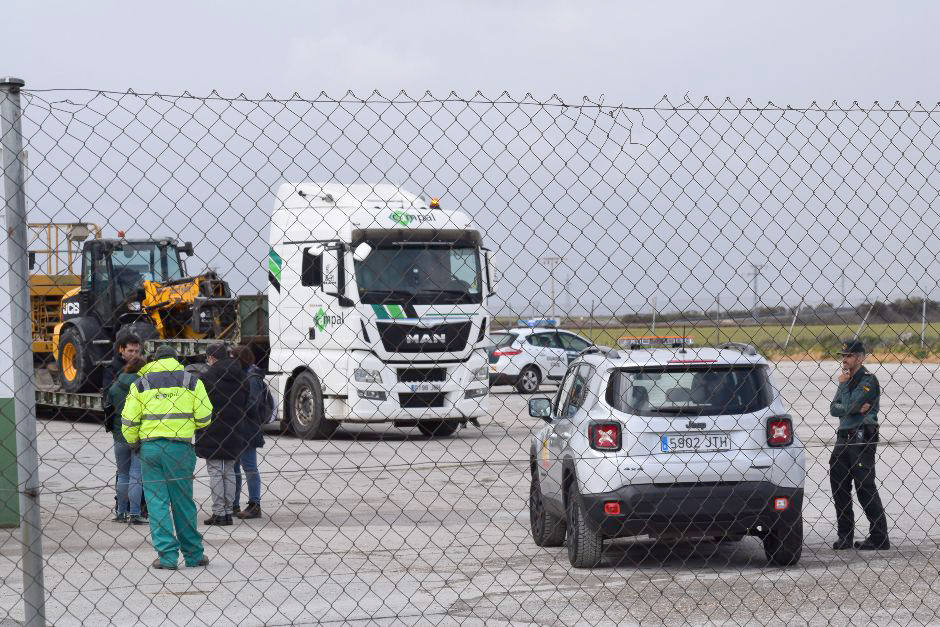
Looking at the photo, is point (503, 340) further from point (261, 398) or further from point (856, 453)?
point (856, 453)

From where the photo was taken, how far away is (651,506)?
783 cm

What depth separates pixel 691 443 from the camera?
791cm

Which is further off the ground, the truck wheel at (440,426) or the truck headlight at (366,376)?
the truck headlight at (366,376)

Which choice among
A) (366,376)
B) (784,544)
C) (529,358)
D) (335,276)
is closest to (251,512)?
(784,544)

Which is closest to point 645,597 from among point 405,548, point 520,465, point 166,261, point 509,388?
point 405,548

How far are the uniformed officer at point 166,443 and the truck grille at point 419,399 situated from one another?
9.25 metres

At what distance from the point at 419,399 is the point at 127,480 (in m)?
8.16

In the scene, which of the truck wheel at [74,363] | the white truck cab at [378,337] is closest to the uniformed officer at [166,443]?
the white truck cab at [378,337]

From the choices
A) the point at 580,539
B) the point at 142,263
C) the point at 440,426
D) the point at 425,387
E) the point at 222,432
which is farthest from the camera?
the point at 142,263

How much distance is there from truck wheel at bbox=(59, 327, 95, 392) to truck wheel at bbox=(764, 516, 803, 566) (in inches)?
585

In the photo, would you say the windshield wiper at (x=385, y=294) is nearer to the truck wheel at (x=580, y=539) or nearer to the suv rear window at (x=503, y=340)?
the truck wheel at (x=580, y=539)

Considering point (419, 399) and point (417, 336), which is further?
point (419, 399)

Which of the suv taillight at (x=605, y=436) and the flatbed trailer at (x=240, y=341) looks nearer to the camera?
the suv taillight at (x=605, y=436)

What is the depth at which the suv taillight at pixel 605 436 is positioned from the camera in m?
8.08
